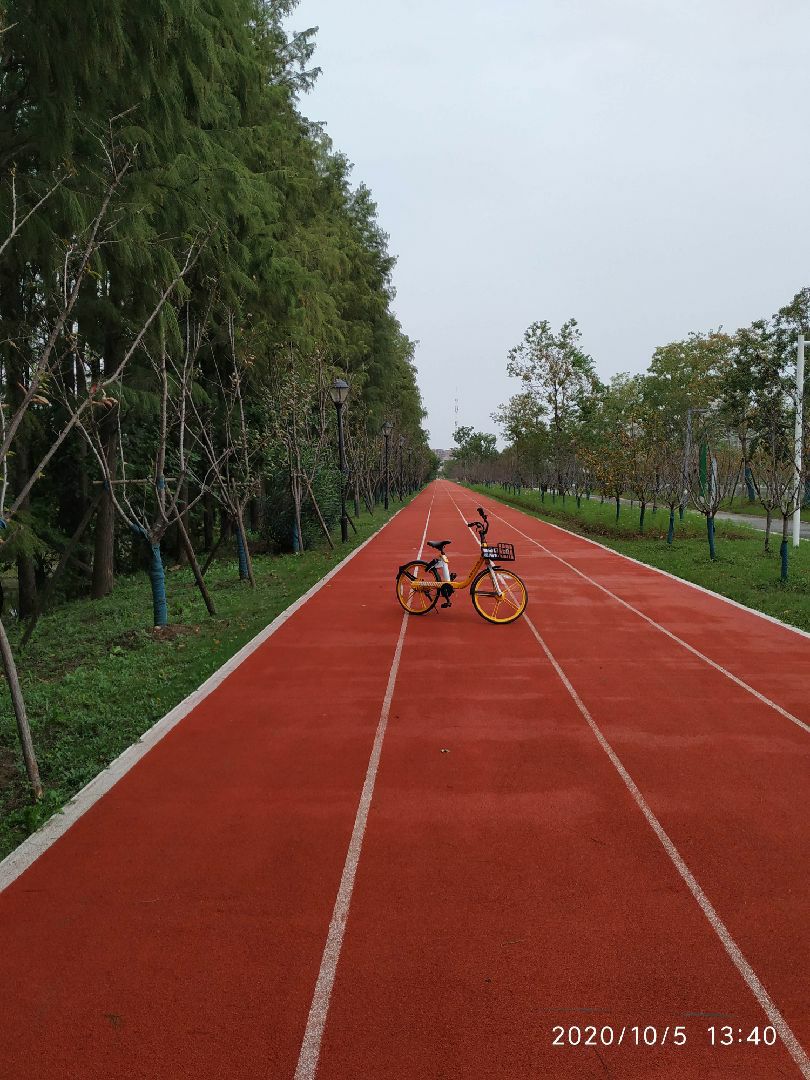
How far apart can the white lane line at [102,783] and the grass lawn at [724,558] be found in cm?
786

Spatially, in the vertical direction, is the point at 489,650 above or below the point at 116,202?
below

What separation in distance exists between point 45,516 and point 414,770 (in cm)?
1314

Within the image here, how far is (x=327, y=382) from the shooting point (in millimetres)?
22984

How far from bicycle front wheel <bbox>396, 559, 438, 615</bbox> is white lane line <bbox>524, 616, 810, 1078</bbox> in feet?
16.6

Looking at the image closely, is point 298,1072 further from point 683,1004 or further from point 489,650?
point 489,650

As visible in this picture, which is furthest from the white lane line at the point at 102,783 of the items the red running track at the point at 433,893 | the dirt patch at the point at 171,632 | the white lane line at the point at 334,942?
the white lane line at the point at 334,942

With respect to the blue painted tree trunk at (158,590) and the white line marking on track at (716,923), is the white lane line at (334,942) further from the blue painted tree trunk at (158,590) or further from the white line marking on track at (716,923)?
the blue painted tree trunk at (158,590)

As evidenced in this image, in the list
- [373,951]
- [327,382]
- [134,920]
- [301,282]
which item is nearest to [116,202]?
[301,282]

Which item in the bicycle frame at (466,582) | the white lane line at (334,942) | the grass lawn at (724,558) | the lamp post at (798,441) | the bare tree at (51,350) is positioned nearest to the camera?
the white lane line at (334,942)

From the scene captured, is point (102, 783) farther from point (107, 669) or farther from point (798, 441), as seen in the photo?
point (798, 441)

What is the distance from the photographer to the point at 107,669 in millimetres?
8875

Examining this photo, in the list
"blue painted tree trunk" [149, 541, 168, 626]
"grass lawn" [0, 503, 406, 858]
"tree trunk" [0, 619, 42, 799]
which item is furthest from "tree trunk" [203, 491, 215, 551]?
"tree trunk" [0, 619, 42, 799]

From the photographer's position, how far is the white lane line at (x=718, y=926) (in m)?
2.99

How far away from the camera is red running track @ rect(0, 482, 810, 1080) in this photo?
3014mm
